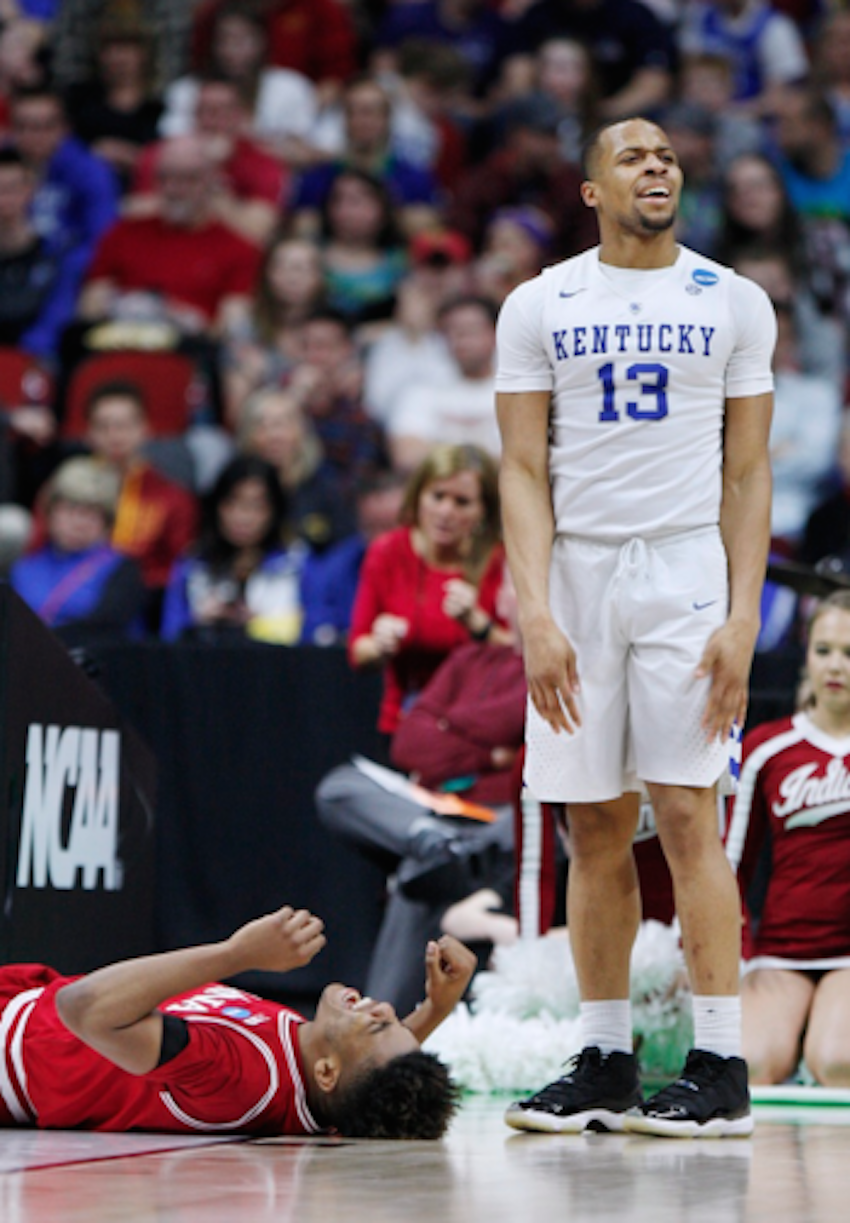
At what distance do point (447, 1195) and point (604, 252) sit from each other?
6.66 feet

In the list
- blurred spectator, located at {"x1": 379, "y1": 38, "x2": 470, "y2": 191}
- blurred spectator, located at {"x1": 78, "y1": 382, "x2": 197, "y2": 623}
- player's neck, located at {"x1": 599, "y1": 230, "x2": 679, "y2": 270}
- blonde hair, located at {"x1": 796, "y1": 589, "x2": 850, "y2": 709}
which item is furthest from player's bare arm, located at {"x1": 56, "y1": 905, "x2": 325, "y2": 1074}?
blurred spectator, located at {"x1": 379, "y1": 38, "x2": 470, "y2": 191}

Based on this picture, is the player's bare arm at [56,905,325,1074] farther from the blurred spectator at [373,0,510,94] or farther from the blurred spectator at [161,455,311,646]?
the blurred spectator at [373,0,510,94]

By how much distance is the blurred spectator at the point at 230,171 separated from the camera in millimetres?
11320

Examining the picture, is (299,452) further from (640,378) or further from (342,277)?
(640,378)

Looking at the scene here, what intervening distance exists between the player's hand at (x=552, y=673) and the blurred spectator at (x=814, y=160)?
7468 mm

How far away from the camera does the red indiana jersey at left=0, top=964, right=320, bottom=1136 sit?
407 centimetres

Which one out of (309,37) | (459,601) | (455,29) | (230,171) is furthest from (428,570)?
(455,29)

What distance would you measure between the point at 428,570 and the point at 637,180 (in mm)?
2689

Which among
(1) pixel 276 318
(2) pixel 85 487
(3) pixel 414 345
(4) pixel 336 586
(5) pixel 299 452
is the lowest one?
(4) pixel 336 586

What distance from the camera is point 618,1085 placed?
14.2 ft

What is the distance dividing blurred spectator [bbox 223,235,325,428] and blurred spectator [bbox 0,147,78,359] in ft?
3.67

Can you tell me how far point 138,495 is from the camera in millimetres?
9156

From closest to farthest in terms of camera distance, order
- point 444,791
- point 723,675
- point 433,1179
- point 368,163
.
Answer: point 433,1179 → point 723,675 → point 444,791 → point 368,163

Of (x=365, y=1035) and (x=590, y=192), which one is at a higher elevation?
(x=590, y=192)
